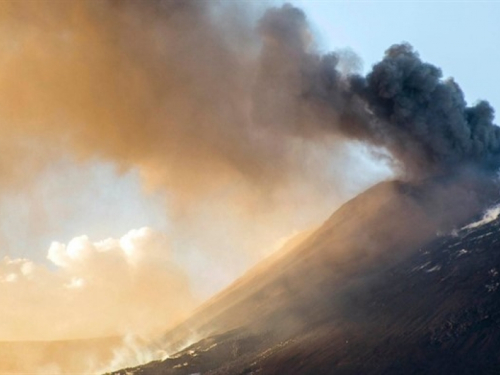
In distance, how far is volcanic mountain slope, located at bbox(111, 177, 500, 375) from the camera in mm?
35812

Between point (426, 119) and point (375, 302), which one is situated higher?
point (426, 119)

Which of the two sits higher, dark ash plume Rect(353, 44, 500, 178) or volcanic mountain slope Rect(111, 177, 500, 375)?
dark ash plume Rect(353, 44, 500, 178)

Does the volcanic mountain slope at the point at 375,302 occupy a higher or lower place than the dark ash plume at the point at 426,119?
lower

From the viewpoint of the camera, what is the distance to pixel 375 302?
4381 centimetres

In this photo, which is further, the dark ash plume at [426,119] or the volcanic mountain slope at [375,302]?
the dark ash plume at [426,119]

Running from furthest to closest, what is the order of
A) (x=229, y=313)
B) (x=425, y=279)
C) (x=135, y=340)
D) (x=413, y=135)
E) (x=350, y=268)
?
(x=135, y=340) → (x=413, y=135) → (x=229, y=313) → (x=350, y=268) → (x=425, y=279)

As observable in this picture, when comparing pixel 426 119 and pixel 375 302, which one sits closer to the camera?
pixel 375 302

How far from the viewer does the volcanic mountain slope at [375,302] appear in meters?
35.8

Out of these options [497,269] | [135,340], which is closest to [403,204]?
[497,269]

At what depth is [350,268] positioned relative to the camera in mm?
52938

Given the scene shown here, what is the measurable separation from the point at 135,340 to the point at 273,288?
860 inches

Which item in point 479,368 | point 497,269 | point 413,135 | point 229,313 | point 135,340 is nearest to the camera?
point 479,368

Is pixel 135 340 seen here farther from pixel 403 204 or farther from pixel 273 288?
pixel 403 204

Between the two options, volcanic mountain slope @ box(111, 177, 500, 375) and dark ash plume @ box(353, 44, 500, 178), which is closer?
volcanic mountain slope @ box(111, 177, 500, 375)
